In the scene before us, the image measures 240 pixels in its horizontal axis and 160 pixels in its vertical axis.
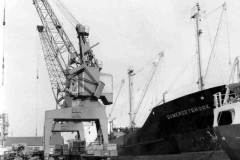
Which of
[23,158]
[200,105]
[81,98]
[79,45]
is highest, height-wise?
[79,45]

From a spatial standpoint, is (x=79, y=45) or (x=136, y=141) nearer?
(x=136, y=141)

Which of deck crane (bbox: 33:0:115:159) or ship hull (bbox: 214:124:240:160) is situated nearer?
ship hull (bbox: 214:124:240:160)

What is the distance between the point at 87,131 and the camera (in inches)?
2793

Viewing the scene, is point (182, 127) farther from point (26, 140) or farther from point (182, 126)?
point (26, 140)

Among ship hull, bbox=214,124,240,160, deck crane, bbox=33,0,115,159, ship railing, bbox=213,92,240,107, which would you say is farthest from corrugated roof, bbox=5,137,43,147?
ship hull, bbox=214,124,240,160

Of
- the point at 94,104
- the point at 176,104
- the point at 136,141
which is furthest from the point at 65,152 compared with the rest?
the point at 176,104

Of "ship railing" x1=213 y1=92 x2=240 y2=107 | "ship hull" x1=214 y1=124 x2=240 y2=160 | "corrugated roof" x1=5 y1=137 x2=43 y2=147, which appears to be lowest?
"ship hull" x1=214 y1=124 x2=240 y2=160

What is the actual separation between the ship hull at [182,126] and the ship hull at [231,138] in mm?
5246

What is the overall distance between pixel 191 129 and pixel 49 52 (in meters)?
30.6

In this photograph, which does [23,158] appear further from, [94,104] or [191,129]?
[191,129]

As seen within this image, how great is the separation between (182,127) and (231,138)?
30.0 feet

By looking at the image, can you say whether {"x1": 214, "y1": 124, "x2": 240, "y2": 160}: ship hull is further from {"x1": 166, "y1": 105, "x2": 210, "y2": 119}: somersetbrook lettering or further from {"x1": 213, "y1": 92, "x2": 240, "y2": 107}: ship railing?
{"x1": 166, "y1": 105, "x2": 210, "y2": 119}: somersetbrook lettering

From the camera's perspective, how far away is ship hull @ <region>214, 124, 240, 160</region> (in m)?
19.2

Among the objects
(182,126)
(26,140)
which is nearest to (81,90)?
(182,126)
